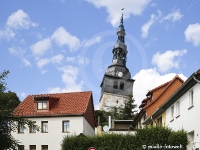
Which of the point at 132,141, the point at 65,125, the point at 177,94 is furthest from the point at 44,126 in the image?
the point at 177,94

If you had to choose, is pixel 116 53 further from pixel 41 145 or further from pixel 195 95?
pixel 195 95

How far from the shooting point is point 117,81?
430 feet

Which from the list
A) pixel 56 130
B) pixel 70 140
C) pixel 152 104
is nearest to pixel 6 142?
pixel 70 140

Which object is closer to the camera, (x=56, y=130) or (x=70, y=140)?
(x=70, y=140)

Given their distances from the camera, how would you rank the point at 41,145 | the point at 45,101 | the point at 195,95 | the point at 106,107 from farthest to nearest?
the point at 106,107 → the point at 45,101 → the point at 41,145 → the point at 195,95

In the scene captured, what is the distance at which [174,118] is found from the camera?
29.0m

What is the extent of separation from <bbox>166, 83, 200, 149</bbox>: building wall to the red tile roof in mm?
18299

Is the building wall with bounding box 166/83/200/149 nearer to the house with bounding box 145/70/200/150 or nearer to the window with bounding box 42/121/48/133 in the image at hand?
the house with bounding box 145/70/200/150

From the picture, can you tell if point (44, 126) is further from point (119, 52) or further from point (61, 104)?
point (119, 52)

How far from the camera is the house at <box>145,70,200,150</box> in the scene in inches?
897

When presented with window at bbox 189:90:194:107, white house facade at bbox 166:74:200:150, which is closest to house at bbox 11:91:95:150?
white house facade at bbox 166:74:200:150

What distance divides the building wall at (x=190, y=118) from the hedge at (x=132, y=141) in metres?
1.01

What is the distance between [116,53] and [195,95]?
4321 inches

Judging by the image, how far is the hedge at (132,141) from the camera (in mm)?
27781
